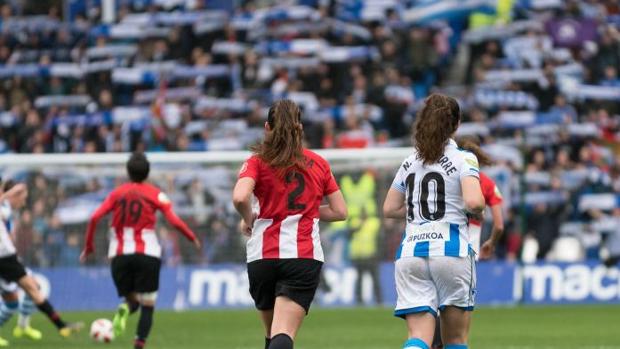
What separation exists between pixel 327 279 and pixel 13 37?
11.4 m

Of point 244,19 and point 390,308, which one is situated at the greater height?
point 244,19

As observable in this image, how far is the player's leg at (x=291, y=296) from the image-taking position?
9.37 metres

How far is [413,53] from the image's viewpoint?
30.6m

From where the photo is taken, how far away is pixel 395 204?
9.73 meters

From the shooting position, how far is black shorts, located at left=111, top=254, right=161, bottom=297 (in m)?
15.2

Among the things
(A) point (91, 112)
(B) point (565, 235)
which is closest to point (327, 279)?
(B) point (565, 235)

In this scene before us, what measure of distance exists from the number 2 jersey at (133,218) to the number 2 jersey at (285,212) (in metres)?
5.52

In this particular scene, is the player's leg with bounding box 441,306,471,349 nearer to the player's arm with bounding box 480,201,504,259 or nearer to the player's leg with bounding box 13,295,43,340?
the player's arm with bounding box 480,201,504,259

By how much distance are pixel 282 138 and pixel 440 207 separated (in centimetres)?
115

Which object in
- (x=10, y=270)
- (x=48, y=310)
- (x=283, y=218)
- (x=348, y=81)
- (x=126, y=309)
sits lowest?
(x=48, y=310)

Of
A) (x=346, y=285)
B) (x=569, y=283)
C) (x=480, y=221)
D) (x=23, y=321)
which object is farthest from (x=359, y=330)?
(x=569, y=283)

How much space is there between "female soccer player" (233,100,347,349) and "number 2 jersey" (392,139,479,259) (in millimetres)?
678

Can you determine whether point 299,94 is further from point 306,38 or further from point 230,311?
point 230,311

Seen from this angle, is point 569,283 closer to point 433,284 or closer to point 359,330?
point 359,330
